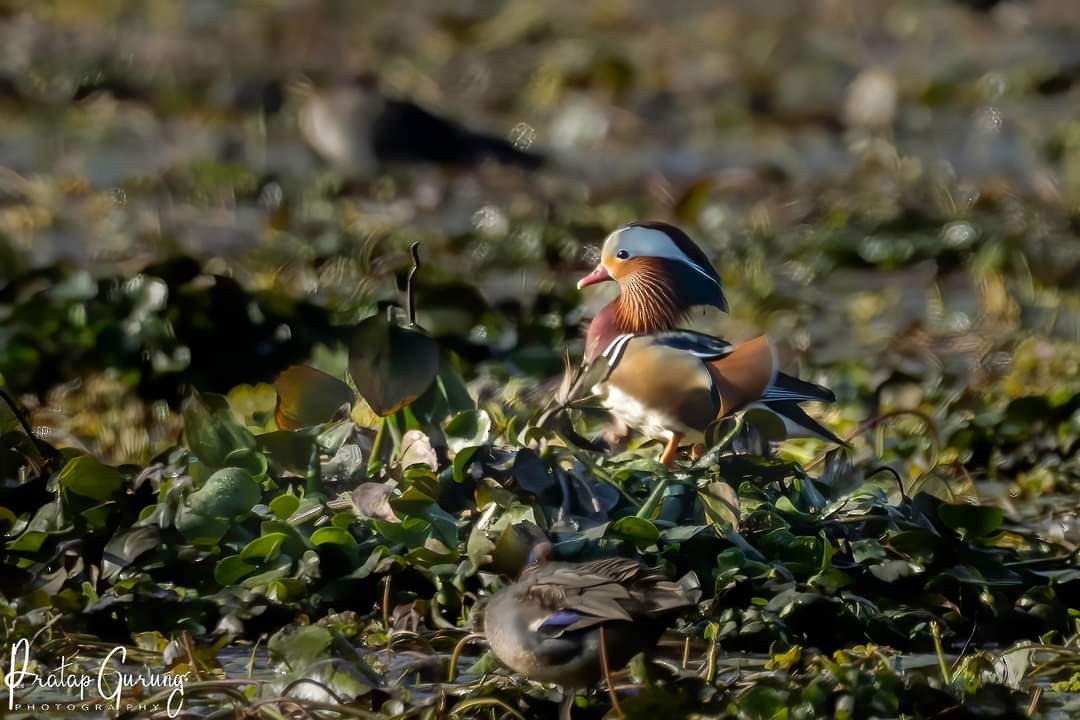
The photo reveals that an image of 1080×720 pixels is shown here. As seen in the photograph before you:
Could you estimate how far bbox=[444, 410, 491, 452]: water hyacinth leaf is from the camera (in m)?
2.74

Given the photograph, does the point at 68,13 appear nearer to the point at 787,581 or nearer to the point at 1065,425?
the point at 1065,425

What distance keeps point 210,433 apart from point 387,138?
5.24 m

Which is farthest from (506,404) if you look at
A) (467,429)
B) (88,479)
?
(88,479)

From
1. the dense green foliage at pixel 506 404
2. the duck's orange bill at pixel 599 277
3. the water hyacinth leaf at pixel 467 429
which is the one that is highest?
the duck's orange bill at pixel 599 277

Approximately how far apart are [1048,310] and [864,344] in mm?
608

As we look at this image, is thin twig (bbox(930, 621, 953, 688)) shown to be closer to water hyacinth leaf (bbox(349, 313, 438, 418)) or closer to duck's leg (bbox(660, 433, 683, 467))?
duck's leg (bbox(660, 433, 683, 467))

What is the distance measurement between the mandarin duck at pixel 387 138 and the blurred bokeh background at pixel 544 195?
56 millimetres

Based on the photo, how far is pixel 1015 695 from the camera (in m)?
2.23

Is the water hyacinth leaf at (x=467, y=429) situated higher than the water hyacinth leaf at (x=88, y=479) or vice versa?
the water hyacinth leaf at (x=467, y=429)

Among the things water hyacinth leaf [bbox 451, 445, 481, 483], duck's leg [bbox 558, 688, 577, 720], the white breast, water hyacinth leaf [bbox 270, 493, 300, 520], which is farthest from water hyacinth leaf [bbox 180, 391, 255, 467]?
duck's leg [bbox 558, 688, 577, 720]

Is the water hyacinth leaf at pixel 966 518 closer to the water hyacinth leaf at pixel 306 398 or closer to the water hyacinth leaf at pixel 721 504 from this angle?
the water hyacinth leaf at pixel 721 504

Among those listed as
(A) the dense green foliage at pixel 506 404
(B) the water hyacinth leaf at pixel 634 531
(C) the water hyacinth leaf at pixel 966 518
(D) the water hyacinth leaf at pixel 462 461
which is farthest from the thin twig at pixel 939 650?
(D) the water hyacinth leaf at pixel 462 461

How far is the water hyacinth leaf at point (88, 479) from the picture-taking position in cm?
266

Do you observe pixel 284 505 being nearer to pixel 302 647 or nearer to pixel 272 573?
pixel 272 573
